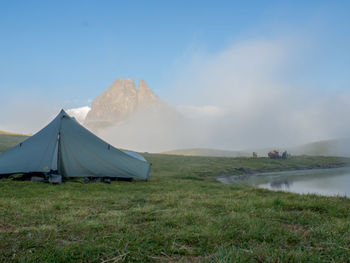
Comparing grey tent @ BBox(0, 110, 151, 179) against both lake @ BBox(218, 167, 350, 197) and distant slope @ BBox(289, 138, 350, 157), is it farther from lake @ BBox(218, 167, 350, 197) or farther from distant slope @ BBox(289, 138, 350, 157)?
distant slope @ BBox(289, 138, 350, 157)

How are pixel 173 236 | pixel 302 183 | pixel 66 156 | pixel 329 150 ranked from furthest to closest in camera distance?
pixel 329 150 < pixel 302 183 < pixel 66 156 < pixel 173 236

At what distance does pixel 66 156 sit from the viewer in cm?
1377

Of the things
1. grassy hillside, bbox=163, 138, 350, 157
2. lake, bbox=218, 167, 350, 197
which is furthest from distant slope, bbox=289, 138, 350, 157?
lake, bbox=218, 167, 350, 197

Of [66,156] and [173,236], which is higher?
[66,156]

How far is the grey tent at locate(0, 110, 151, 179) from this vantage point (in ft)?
43.9

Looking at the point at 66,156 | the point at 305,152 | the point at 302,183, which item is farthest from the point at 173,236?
the point at 305,152

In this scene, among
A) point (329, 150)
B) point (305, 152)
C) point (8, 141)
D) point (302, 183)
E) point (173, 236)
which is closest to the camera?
point (173, 236)

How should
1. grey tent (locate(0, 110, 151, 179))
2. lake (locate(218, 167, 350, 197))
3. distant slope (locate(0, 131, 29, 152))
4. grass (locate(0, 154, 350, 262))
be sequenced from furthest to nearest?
distant slope (locate(0, 131, 29, 152))
lake (locate(218, 167, 350, 197))
grey tent (locate(0, 110, 151, 179))
grass (locate(0, 154, 350, 262))

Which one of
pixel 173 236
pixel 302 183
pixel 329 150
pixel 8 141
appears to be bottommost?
pixel 302 183

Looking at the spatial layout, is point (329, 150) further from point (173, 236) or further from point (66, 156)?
point (173, 236)

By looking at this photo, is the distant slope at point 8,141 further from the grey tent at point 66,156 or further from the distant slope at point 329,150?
the distant slope at point 329,150

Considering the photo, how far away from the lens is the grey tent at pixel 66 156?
43.9 ft

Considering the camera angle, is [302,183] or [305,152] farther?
[305,152]

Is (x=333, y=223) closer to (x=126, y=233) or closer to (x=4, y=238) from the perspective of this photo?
(x=126, y=233)
